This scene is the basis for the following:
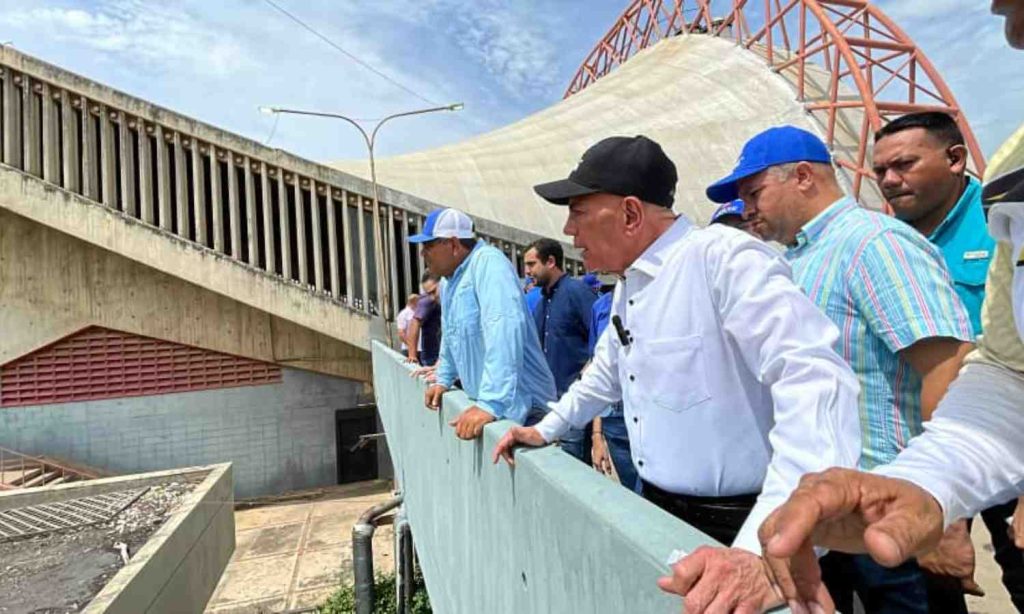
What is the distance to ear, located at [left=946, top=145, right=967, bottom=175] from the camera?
7.38ft

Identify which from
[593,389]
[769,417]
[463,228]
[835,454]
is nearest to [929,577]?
[769,417]

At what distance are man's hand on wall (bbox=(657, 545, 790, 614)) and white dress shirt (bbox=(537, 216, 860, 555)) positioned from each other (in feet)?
1.00

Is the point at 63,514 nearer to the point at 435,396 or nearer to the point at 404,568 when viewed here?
the point at 404,568

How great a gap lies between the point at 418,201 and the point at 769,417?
12.0m

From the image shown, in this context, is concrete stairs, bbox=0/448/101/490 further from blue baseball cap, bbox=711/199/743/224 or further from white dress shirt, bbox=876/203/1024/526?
white dress shirt, bbox=876/203/1024/526

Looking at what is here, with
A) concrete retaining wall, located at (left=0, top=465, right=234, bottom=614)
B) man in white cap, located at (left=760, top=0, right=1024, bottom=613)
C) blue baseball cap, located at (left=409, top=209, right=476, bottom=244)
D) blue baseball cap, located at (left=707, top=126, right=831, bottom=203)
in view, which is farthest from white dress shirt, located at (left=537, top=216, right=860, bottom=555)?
concrete retaining wall, located at (left=0, top=465, right=234, bottom=614)

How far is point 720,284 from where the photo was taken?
147cm

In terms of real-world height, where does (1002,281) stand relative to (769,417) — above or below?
above

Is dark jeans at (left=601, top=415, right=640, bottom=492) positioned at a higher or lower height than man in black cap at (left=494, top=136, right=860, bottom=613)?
lower

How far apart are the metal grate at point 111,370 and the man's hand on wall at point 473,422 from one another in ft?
45.4

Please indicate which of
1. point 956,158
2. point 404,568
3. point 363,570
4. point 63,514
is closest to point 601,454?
point 956,158

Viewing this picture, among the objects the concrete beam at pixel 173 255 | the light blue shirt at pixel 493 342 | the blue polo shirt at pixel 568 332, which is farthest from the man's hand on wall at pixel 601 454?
the concrete beam at pixel 173 255

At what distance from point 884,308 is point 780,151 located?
2.07ft

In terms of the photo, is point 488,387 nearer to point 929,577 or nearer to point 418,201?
point 929,577
